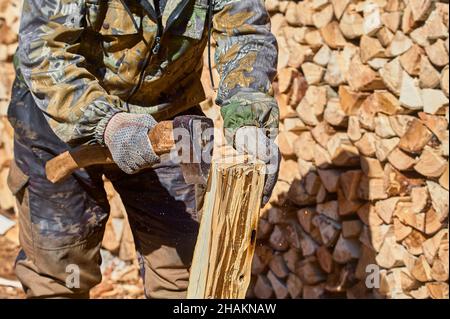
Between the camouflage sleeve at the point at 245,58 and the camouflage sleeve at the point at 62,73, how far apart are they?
1.31ft

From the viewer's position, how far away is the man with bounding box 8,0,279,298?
127 inches

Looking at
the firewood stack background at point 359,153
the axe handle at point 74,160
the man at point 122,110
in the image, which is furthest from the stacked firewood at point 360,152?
the axe handle at point 74,160

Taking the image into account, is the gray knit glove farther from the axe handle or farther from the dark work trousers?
the dark work trousers

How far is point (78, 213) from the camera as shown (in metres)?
4.00

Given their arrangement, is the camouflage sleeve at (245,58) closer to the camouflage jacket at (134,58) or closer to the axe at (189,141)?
the camouflage jacket at (134,58)

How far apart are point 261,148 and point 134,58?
2.75 ft

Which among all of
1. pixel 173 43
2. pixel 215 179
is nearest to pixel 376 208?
pixel 173 43

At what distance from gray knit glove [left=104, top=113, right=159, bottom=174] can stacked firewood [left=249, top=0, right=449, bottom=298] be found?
1.57 m

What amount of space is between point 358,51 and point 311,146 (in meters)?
0.58

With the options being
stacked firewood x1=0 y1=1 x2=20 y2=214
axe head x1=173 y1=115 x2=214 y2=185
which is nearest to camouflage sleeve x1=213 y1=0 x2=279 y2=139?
axe head x1=173 y1=115 x2=214 y2=185

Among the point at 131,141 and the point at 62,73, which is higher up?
the point at 62,73

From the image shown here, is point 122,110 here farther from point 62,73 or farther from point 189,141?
point 189,141

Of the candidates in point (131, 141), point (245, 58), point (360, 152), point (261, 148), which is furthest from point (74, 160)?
point (360, 152)

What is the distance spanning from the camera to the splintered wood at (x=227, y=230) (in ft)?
9.24
